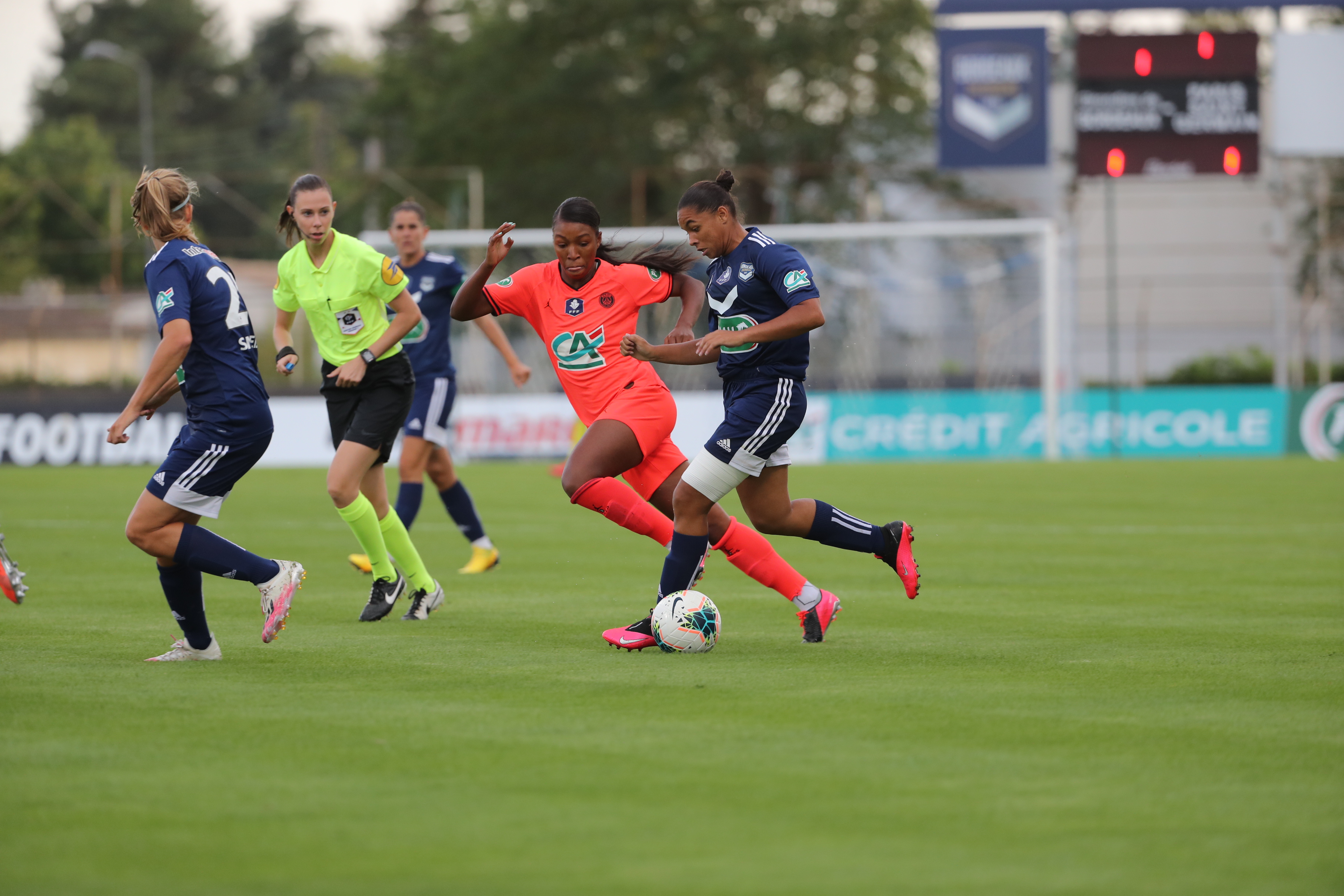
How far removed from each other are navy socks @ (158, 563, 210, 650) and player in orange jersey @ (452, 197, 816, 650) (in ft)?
5.58

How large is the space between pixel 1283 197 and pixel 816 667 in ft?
125

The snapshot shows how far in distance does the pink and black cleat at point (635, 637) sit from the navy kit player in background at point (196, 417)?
4.75 ft

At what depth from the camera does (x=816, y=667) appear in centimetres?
679

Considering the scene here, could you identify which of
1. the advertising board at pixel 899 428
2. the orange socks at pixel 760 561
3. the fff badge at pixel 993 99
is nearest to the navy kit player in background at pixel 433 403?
the orange socks at pixel 760 561

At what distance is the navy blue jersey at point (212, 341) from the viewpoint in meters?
6.71

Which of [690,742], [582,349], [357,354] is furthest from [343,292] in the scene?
[690,742]

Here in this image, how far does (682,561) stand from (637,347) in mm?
1068

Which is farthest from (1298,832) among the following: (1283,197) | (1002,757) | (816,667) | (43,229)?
(43,229)

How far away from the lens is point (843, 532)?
7684 mm

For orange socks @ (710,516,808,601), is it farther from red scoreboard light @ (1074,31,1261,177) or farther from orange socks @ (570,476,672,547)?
red scoreboard light @ (1074,31,1261,177)

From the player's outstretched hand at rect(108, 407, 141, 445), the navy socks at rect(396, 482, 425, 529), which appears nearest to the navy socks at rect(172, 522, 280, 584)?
the player's outstretched hand at rect(108, 407, 141, 445)

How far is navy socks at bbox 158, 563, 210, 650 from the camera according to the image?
6.88 meters

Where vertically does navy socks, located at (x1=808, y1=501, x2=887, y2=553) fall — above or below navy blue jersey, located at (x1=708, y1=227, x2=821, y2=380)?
below

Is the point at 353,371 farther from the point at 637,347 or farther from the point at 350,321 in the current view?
the point at 637,347
